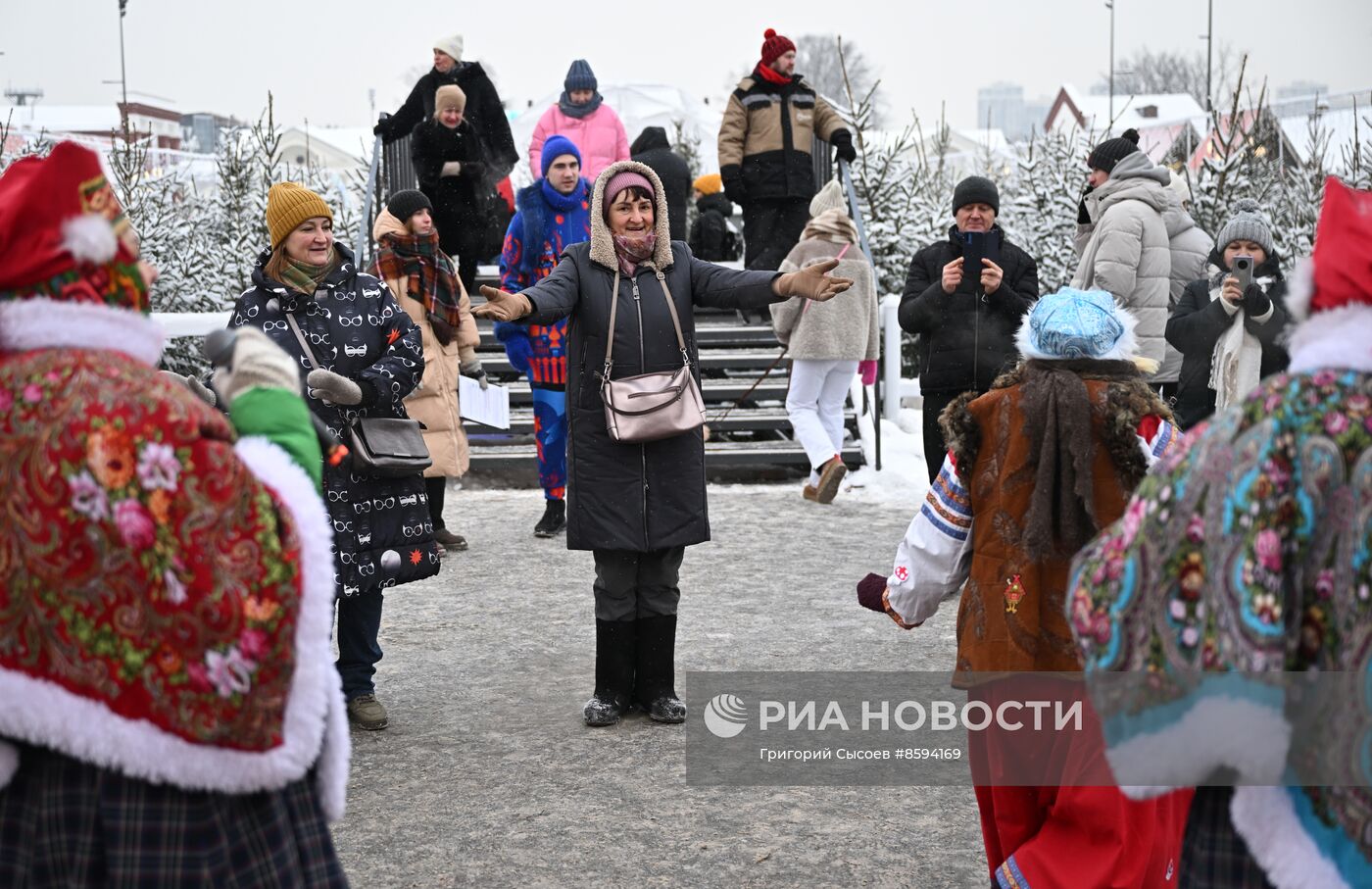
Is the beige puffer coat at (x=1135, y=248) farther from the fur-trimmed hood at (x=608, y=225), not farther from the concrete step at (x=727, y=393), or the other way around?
the concrete step at (x=727, y=393)

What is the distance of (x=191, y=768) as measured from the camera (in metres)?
2.41

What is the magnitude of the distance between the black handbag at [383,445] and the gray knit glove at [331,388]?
165mm

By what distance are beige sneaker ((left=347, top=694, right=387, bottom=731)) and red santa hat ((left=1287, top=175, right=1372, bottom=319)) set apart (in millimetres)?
4046

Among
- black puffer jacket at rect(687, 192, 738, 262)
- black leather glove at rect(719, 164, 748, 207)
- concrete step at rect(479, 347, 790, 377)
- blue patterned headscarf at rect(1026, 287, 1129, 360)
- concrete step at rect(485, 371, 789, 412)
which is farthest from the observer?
black puffer jacket at rect(687, 192, 738, 262)

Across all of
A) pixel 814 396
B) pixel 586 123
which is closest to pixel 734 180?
pixel 586 123

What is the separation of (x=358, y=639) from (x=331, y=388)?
1071 mm

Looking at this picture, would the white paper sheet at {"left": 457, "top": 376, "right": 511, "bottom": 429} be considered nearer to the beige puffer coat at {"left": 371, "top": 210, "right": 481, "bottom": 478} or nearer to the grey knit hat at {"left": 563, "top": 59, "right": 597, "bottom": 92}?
the beige puffer coat at {"left": 371, "top": 210, "right": 481, "bottom": 478}

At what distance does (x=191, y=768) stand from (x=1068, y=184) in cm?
1555

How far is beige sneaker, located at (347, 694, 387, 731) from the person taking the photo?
567 centimetres

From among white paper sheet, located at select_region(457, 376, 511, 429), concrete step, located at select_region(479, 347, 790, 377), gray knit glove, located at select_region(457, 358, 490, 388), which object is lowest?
concrete step, located at select_region(479, 347, 790, 377)

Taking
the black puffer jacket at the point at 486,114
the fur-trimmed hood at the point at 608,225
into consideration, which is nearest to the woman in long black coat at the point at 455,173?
the black puffer jacket at the point at 486,114

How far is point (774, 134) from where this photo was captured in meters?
11.7

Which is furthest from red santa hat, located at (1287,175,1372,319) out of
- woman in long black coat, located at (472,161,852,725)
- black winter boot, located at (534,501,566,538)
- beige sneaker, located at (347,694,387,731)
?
black winter boot, located at (534,501,566,538)

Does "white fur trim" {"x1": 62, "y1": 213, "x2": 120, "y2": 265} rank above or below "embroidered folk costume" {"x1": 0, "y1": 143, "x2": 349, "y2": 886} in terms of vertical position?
above
